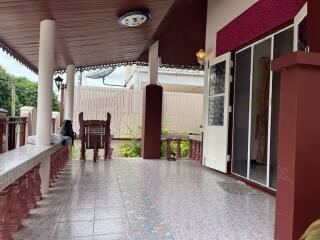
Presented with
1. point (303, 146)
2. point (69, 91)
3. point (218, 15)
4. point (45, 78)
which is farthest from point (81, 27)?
point (303, 146)

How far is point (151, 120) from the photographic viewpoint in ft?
25.1

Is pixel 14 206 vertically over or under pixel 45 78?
under

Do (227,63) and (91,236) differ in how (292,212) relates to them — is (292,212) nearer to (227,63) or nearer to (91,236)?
(91,236)

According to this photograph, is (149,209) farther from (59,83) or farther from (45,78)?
(59,83)

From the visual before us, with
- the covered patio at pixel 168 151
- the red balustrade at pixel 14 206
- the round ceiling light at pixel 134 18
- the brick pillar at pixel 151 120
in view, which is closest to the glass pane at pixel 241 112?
the covered patio at pixel 168 151

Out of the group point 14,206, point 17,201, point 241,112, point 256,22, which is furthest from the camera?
point 241,112

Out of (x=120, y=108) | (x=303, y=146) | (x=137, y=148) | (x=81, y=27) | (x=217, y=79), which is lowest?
(x=137, y=148)

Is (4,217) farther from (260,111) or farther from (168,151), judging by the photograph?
(168,151)

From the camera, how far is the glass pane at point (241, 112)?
16.7ft

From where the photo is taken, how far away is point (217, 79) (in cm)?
603

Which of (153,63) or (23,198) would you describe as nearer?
(23,198)

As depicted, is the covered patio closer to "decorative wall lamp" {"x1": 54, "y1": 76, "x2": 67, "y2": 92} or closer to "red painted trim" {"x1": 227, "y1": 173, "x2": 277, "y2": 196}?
"red painted trim" {"x1": 227, "y1": 173, "x2": 277, "y2": 196}

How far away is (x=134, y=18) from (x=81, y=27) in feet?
2.85

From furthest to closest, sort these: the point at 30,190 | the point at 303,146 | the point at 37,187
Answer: the point at 37,187, the point at 30,190, the point at 303,146
